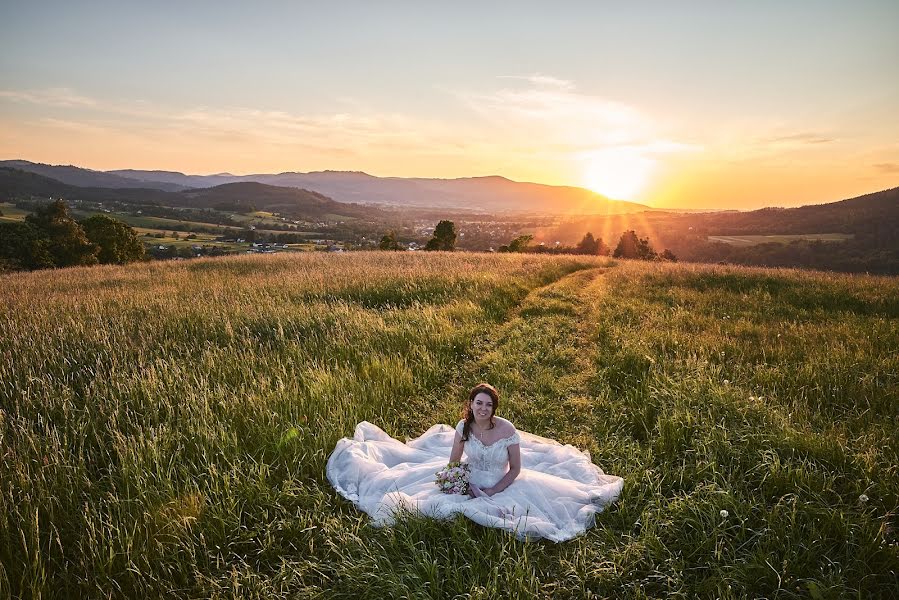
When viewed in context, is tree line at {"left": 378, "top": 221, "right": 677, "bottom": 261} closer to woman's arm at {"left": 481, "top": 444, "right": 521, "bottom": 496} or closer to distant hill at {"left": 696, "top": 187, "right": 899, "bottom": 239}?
distant hill at {"left": 696, "top": 187, "right": 899, "bottom": 239}

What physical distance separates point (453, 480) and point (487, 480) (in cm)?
40

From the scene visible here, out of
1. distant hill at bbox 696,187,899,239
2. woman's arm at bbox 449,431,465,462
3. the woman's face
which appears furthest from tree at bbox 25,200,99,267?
distant hill at bbox 696,187,899,239

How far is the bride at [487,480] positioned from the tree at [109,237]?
43.2 meters

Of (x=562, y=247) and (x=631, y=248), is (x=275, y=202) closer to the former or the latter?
(x=562, y=247)

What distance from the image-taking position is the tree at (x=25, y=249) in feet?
110

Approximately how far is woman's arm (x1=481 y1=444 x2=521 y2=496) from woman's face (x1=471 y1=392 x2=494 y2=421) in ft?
1.42

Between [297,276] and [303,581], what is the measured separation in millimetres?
13235

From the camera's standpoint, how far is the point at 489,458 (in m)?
4.48

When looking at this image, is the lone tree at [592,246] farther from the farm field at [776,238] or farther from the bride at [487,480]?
the bride at [487,480]

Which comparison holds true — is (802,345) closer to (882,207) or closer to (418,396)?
(418,396)

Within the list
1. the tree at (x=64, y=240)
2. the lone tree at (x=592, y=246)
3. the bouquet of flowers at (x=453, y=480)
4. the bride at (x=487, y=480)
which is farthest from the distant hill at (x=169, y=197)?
the bouquet of flowers at (x=453, y=480)

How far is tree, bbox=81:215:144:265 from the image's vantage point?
37969 mm

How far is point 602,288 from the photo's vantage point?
15523mm

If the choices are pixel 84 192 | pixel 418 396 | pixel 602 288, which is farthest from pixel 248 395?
pixel 84 192
